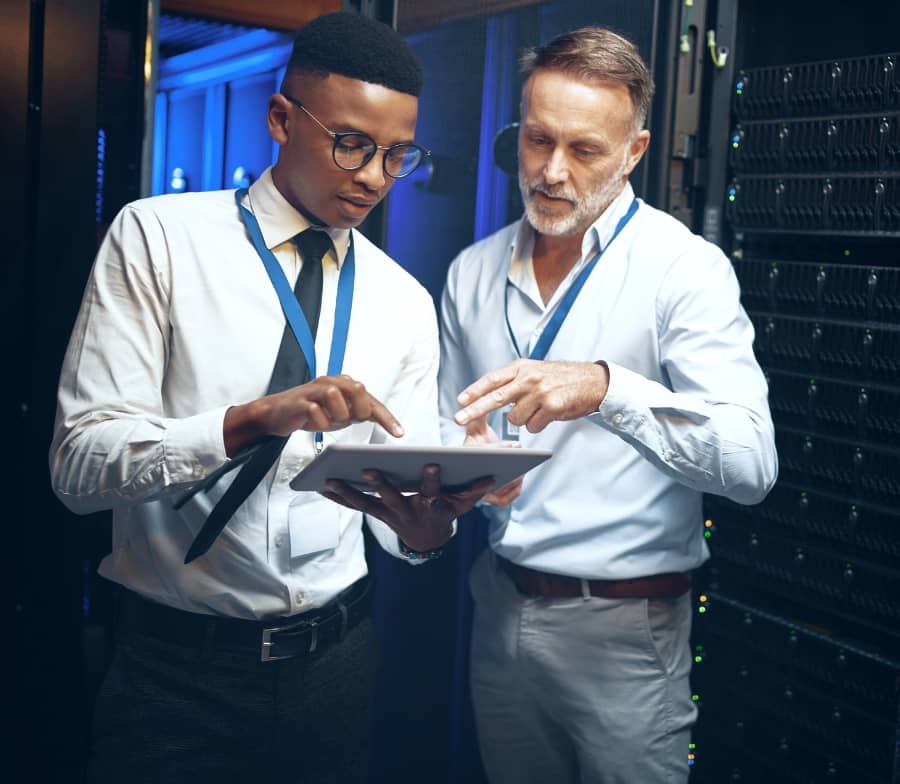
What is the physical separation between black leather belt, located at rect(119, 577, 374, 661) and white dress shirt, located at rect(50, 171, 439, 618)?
0.02 meters

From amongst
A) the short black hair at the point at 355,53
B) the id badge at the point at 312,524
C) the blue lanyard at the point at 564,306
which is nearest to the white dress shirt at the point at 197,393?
the id badge at the point at 312,524

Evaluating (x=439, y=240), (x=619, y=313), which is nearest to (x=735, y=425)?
(x=619, y=313)

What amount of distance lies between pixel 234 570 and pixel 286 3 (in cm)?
123

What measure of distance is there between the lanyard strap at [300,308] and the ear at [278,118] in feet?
0.44

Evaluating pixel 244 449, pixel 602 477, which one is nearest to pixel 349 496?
pixel 244 449

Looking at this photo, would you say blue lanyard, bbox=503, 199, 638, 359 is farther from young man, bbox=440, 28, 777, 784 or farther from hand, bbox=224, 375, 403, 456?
hand, bbox=224, 375, 403, 456

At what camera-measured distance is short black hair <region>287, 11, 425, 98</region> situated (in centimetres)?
179

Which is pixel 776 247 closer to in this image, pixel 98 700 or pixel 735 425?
pixel 735 425

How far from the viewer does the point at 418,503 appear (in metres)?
1.82

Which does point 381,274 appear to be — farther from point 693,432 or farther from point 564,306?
point 693,432

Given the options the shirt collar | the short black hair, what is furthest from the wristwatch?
the short black hair

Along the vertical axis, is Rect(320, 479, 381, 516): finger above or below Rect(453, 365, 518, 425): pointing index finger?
below

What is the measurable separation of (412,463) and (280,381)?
0.33m

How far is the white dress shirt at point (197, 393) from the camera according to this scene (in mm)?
1658
